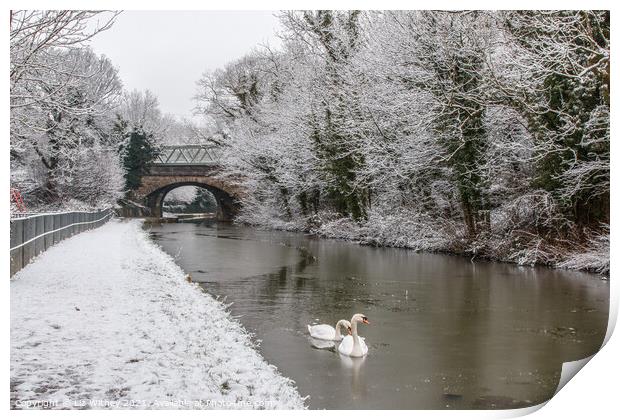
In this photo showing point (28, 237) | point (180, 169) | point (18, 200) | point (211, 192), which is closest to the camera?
point (28, 237)

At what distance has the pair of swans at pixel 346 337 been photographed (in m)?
6.41

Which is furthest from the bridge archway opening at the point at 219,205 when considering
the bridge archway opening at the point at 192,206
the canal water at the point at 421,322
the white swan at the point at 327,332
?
the white swan at the point at 327,332

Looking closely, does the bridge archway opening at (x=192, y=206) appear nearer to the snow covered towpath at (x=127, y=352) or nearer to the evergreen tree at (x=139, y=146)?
the evergreen tree at (x=139, y=146)

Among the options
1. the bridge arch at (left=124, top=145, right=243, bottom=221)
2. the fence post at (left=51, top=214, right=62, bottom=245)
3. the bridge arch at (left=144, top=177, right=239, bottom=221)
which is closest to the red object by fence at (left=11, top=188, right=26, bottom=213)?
the bridge arch at (left=124, top=145, right=243, bottom=221)

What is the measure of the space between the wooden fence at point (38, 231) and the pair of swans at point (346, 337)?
3.78 metres

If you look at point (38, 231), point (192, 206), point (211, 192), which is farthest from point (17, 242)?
point (192, 206)

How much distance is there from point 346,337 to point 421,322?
1.60 metres

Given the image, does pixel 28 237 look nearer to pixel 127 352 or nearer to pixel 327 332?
pixel 127 352

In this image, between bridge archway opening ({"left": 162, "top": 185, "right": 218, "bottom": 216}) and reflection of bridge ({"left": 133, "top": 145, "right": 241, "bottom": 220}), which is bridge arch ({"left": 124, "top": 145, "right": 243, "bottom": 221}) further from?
bridge archway opening ({"left": 162, "top": 185, "right": 218, "bottom": 216})

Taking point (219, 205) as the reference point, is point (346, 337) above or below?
below

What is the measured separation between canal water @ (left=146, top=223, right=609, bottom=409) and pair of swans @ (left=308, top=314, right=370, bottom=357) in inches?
4.1

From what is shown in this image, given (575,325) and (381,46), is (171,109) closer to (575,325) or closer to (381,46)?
(575,325)

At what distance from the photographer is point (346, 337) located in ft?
21.6

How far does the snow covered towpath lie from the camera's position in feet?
16.6
